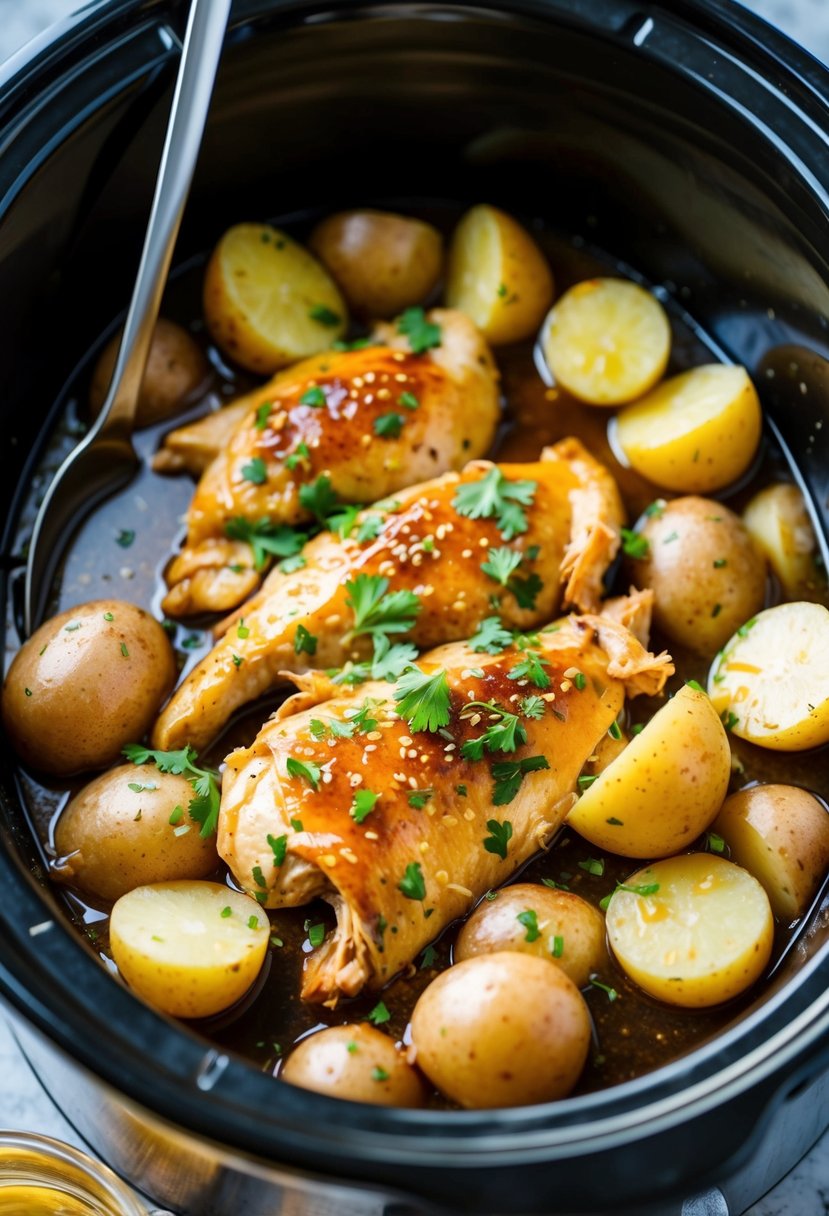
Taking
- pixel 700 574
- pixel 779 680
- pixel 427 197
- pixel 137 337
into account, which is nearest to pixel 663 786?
pixel 779 680

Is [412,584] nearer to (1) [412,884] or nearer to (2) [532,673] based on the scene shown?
(2) [532,673]

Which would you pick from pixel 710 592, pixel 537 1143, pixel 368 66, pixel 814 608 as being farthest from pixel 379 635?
pixel 368 66

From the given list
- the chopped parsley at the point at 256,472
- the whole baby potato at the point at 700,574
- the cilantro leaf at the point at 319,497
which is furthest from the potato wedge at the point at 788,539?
the chopped parsley at the point at 256,472

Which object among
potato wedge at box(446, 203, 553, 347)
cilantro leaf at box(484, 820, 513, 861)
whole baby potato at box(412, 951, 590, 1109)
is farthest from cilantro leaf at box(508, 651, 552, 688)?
potato wedge at box(446, 203, 553, 347)

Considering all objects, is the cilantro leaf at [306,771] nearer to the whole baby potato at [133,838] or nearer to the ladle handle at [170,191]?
the whole baby potato at [133,838]

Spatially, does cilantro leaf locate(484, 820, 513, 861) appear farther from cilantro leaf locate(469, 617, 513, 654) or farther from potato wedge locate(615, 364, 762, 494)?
potato wedge locate(615, 364, 762, 494)

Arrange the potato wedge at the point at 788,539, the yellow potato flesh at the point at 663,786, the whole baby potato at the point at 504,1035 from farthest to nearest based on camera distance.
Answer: the potato wedge at the point at 788,539 → the yellow potato flesh at the point at 663,786 → the whole baby potato at the point at 504,1035

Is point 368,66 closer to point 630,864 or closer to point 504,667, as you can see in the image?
point 504,667
